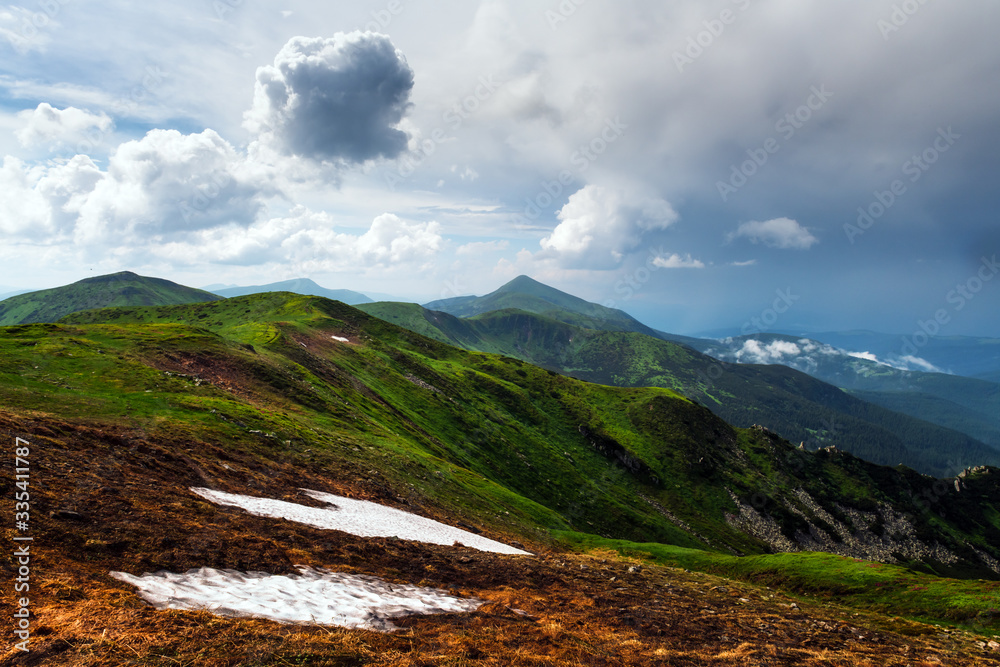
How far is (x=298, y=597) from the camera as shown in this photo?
13438 mm

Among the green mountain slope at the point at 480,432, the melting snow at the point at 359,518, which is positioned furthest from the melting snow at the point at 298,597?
the green mountain slope at the point at 480,432

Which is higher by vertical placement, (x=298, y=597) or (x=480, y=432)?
(x=298, y=597)

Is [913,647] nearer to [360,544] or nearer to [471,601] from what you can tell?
[471,601]

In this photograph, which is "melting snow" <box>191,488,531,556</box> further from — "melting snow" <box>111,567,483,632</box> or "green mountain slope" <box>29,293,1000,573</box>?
"melting snow" <box>111,567,483,632</box>

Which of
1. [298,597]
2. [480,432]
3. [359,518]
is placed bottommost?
[480,432]

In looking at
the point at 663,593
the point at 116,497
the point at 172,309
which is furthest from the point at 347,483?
the point at 172,309

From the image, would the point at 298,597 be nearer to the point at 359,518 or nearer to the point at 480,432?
the point at 359,518

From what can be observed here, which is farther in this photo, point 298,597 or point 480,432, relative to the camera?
point 480,432

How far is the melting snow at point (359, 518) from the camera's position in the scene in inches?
863

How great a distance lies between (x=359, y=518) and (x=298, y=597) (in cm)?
1336

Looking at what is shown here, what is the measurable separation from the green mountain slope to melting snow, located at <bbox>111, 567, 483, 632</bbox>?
19.6 m

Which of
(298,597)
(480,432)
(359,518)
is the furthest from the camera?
(480,432)

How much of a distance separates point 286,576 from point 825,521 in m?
154

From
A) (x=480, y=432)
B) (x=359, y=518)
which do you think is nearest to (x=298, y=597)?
(x=359, y=518)
